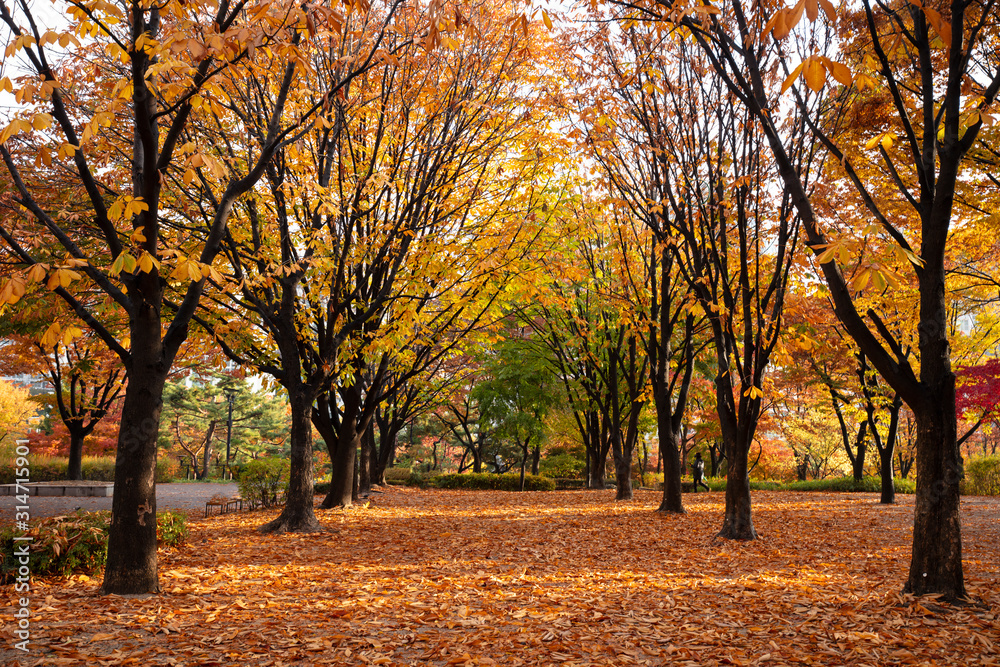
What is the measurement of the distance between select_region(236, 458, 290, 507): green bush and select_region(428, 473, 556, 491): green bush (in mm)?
9590

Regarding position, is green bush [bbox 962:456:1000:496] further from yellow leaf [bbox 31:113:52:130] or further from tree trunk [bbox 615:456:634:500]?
yellow leaf [bbox 31:113:52:130]

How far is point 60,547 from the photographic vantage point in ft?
17.1

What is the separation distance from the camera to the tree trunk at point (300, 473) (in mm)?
8758

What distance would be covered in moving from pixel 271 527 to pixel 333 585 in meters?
3.92

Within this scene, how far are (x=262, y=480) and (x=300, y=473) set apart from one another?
13.8 ft

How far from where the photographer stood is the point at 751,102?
492cm

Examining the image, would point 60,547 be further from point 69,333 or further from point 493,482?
point 493,482

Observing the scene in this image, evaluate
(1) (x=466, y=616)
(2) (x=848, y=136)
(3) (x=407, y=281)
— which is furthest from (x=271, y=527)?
(2) (x=848, y=136)

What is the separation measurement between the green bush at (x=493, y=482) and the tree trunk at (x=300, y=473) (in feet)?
41.4

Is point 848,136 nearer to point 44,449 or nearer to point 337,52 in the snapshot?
point 337,52

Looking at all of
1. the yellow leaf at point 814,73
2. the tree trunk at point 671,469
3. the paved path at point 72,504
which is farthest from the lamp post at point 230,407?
the yellow leaf at point 814,73

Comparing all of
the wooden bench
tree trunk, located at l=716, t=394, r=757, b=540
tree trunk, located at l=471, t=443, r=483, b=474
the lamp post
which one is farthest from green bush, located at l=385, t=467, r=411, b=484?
tree trunk, located at l=716, t=394, r=757, b=540

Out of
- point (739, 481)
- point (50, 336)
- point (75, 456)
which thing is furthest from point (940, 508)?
point (75, 456)

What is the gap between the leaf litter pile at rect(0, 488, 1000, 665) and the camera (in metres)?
3.56
